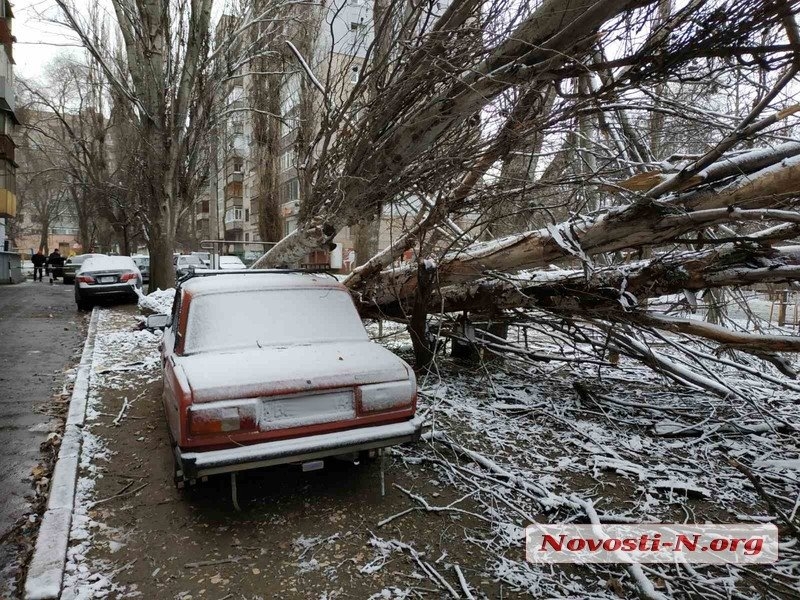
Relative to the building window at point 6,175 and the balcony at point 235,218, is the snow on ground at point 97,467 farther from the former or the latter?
the balcony at point 235,218

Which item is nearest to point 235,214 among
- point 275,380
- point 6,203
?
point 6,203

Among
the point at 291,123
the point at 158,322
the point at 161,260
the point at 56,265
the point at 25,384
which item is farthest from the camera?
the point at 56,265

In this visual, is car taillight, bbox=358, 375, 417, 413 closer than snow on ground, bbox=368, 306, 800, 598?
No

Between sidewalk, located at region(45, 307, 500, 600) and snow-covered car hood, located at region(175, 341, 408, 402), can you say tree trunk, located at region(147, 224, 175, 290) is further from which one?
snow-covered car hood, located at region(175, 341, 408, 402)

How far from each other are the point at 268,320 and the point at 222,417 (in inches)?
44.9

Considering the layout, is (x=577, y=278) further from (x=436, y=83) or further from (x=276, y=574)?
(x=276, y=574)

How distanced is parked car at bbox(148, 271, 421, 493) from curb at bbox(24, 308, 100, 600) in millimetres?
751

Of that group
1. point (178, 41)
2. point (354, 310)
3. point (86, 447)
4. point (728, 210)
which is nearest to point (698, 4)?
point (728, 210)

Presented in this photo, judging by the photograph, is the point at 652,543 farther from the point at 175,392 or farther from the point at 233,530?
the point at 175,392

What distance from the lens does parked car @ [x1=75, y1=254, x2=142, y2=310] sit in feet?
44.2

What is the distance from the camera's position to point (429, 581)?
9.36 feet

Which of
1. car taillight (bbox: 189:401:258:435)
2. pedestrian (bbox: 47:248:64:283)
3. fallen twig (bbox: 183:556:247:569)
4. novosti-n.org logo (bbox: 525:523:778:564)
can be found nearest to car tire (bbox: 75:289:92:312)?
car taillight (bbox: 189:401:258:435)

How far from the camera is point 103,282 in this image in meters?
13.6

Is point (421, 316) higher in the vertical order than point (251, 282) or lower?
lower
